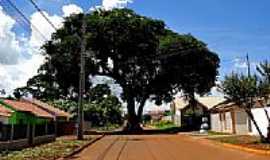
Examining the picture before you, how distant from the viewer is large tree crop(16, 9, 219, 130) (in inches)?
2640

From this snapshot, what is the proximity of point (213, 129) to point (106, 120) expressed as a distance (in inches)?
1405

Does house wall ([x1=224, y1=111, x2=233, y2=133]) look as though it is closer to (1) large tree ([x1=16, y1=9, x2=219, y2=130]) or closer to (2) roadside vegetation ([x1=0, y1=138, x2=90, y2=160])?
(1) large tree ([x1=16, y1=9, x2=219, y2=130])

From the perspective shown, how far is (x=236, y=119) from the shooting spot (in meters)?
50.1

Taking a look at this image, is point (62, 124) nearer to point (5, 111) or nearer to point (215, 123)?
point (215, 123)

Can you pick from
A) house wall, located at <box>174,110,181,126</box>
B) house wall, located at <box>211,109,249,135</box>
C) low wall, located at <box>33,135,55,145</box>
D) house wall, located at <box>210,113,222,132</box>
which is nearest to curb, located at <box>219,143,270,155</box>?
low wall, located at <box>33,135,55,145</box>

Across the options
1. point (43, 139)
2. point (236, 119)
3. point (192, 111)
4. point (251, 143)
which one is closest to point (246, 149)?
point (251, 143)

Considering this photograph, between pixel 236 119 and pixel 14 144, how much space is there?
83.4ft

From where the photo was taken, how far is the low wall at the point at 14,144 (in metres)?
27.8

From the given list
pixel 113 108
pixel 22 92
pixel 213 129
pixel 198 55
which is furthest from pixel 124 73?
pixel 22 92

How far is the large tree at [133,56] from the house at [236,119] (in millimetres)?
7932

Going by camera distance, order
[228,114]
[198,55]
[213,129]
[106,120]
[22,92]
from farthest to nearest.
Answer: [22,92] → [106,120] → [198,55] → [213,129] → [228,114]

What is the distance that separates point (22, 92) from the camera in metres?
109

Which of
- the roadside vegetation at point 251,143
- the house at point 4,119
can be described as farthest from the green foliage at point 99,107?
the house at point 4,119

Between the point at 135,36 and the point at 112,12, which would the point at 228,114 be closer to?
the point at 135,36
